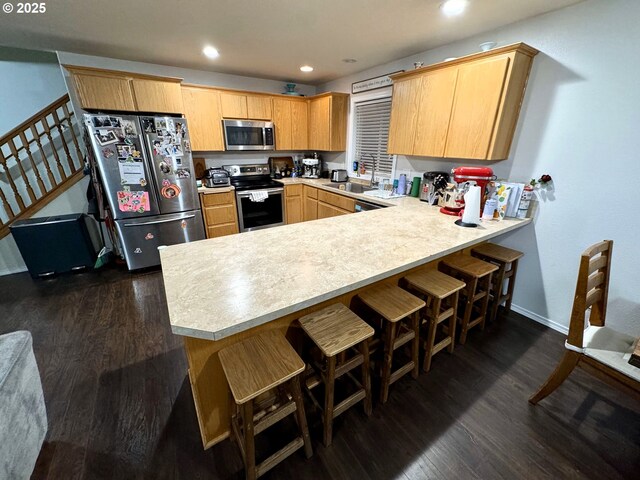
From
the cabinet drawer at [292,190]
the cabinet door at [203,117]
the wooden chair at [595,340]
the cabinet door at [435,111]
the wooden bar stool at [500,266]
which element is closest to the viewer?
the wooden chair at [595,340]

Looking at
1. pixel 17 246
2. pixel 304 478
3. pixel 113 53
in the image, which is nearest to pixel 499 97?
pixel 304 478

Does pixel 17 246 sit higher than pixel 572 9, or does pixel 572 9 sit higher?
pixel 572 9

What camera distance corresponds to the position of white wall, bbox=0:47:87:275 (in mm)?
3055

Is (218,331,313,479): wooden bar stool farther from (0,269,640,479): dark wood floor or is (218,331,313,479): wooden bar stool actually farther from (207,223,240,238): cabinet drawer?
(207,223,240,238): cabinet drawer

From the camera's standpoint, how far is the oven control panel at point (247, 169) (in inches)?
156

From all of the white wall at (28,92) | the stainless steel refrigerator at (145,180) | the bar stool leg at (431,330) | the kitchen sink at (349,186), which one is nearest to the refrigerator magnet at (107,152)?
the stainless steel refrigerator at (145,180)

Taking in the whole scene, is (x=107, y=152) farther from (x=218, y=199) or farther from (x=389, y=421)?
(x=389, y=421)

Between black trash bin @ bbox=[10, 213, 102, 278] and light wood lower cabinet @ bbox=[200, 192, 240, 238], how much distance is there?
4.31ft

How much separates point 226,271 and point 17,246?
11.0ft

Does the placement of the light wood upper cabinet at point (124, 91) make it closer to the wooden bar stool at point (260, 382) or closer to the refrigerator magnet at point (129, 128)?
the refrigerator magnet at point (129, 128)

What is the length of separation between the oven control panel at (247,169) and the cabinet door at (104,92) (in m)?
1.38

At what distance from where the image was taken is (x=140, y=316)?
90.0 inches

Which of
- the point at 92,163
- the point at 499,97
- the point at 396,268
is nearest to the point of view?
the point at 396,268

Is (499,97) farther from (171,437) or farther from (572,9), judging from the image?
(171,437)
